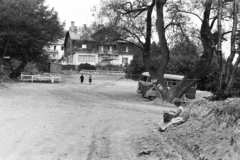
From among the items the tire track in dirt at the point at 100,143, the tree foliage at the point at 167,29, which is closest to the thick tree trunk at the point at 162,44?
the tree foliage at the point at 167,29

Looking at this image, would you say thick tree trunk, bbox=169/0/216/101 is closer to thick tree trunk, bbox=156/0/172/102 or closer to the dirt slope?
thick tree trunk, bbox=156/0/172/102

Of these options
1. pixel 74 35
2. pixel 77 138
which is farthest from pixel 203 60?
pixel 74 35

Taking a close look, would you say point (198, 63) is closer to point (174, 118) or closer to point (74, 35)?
point (174, 118)

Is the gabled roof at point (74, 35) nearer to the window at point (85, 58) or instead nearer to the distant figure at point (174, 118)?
the window at point (85, 58)

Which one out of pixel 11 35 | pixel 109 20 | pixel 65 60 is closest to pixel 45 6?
pixel 11 35

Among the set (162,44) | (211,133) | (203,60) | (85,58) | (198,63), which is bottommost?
(211,133)

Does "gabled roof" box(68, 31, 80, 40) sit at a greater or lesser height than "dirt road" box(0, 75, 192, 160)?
greater

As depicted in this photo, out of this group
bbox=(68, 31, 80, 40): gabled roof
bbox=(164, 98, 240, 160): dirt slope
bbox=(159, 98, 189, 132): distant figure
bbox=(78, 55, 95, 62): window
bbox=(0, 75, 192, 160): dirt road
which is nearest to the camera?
bbox=(164, 98, 240, 160): dirt slope

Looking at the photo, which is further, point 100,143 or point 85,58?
point 85,58

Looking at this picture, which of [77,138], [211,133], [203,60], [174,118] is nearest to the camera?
[211,133]

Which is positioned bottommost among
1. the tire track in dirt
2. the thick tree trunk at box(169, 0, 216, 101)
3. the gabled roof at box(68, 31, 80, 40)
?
the tire track in dirt

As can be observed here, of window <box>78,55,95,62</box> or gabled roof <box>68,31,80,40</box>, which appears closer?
window <box>78,55,95,62</box>

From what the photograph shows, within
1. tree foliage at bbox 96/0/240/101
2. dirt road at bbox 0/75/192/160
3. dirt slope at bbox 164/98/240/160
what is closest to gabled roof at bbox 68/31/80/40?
tree foliage at bbox 96/0/240/101

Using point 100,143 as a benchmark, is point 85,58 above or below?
above
